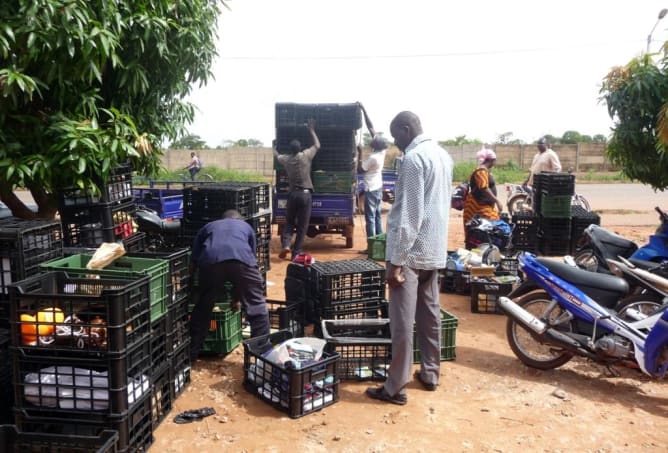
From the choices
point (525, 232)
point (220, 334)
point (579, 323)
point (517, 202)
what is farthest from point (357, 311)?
point (517, 202)

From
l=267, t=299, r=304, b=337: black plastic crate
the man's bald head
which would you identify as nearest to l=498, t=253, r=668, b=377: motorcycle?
the man's bald head

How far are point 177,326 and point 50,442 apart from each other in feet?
4.79

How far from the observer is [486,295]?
727 cm

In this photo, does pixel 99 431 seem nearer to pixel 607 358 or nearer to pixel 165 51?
pixel 165 51

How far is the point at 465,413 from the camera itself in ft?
15.3

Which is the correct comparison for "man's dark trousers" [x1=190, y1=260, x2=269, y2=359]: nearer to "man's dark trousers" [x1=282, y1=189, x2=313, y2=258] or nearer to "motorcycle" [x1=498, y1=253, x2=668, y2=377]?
"motorcycle" [x1=498, y1=253, x2=668, y2=377]

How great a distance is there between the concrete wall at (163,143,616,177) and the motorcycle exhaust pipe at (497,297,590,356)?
28.9 m

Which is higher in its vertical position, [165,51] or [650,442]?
[165,51]

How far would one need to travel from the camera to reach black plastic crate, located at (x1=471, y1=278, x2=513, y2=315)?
718 cm

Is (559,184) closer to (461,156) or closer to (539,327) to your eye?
(539,327)

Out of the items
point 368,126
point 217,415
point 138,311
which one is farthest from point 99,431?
point 368,126

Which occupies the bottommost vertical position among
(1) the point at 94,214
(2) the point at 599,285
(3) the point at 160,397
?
(3) the point at 160,397

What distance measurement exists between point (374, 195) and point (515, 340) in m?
5.37

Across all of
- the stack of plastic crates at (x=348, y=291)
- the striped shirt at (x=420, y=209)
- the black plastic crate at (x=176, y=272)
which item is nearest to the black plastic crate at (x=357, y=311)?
the stack of plastic crates at (x=348, y=291)
